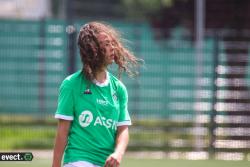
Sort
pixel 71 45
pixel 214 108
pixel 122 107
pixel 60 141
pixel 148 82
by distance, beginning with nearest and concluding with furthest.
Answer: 1. pixel 60 141
2. pixel 122 107
3. pixel 214 108
4. pixel 71 45
5. pixel 148 82

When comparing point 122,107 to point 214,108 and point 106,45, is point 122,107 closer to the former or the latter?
point 106,45

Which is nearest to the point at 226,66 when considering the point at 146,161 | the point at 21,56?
the point at 146,161

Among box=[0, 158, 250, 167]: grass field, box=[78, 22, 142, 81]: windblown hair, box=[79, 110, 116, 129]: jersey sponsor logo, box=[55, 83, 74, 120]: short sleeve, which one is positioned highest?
box=[78, 22, 142, 81]: windblown hair

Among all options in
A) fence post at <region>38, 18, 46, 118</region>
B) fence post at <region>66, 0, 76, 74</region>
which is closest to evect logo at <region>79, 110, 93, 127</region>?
fence post at <region>66, 0, 76, 74</region>

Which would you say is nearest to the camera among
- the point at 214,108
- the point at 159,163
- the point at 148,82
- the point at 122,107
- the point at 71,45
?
the point at 122,107

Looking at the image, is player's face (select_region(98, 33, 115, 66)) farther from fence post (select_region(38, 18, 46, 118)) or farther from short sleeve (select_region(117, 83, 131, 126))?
fence post (select_region(38, 18, 46, 118))

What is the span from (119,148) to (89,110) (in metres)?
0.26

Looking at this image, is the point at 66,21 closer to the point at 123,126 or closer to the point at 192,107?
the point at 192,107

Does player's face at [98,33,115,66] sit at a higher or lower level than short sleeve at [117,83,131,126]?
higher

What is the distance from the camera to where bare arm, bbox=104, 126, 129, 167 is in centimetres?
446

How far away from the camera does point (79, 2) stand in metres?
16.1

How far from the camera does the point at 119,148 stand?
15.0 ft

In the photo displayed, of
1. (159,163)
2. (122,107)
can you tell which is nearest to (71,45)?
(159,163)

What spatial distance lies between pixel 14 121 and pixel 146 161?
2826 mm
